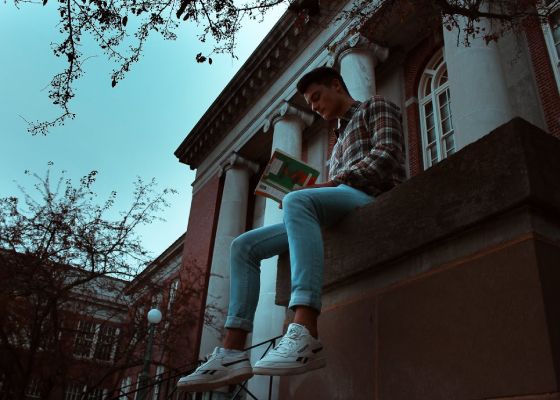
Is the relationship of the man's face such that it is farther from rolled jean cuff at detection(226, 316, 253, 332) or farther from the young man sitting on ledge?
rolled jean cuff at detection(226, 316, 253, 332)

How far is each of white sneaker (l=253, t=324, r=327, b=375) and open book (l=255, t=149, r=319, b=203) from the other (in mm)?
1831

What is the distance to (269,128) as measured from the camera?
18422mm

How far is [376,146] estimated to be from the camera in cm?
331

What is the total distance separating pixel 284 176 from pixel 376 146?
3.60 ft

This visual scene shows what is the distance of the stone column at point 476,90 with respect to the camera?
30.2 feet

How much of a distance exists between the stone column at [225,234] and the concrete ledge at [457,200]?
1502cm

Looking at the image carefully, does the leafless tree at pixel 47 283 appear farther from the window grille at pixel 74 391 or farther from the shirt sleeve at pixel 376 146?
the shirt sleeve at pixel 376 146

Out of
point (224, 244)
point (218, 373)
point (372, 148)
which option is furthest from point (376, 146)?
point (224, 244)

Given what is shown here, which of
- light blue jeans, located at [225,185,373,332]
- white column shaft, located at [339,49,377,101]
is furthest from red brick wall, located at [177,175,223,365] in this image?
light blue jeans, located at [225,185,373,332]

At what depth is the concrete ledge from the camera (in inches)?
87.0

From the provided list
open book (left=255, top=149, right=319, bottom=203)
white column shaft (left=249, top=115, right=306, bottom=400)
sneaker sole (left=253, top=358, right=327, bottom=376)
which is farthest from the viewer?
white column shaft (left=249, top=115, right=306, bottom=400)

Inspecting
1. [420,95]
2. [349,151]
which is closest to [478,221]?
[349,151]

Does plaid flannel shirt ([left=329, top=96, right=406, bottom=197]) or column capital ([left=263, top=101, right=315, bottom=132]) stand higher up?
column capital ([left=263, top=101, right=315, bottom=132])

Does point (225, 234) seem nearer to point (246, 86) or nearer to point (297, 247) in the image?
point (246, 86)
